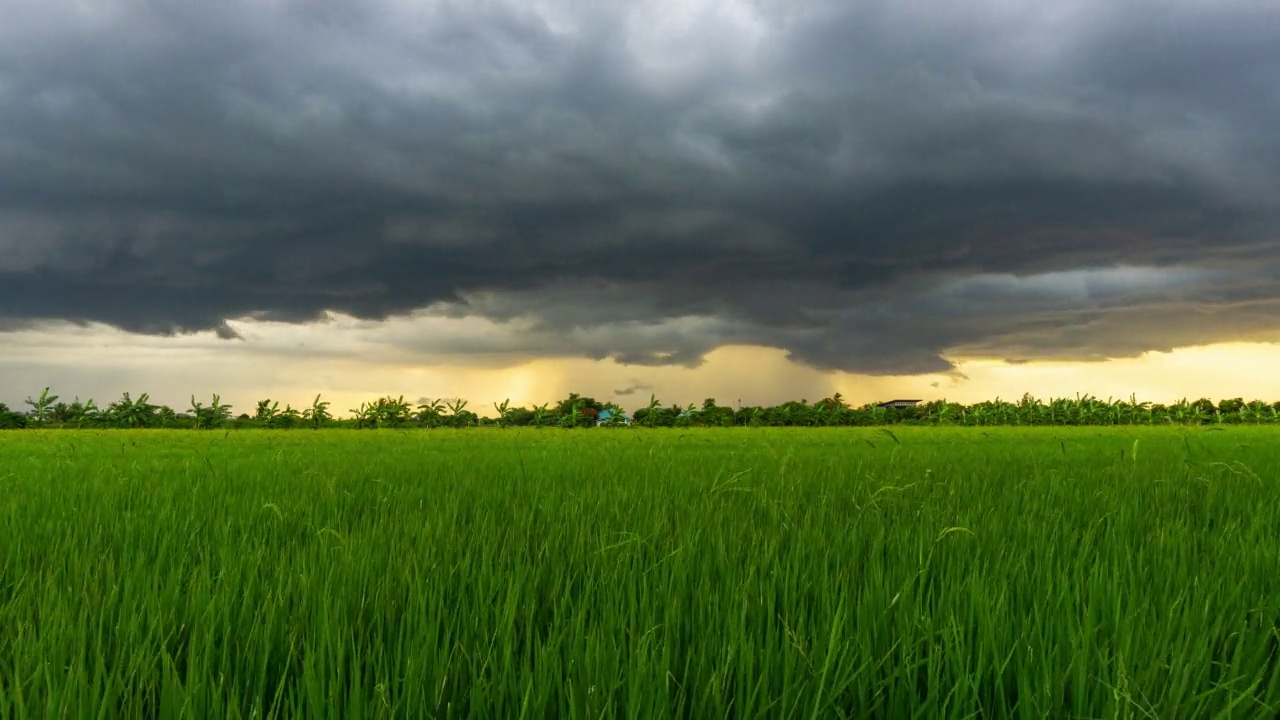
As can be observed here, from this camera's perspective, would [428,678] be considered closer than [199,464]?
Yes

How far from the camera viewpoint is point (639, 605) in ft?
6.37

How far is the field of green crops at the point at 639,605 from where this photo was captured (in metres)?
1.36

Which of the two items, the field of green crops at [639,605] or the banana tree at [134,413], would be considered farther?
the banana tree at [134,413]

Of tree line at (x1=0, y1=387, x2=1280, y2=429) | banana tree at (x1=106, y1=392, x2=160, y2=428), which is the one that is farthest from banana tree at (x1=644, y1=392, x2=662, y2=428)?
banana tree at (x1=106, y1=392, x2=160, y2=428)

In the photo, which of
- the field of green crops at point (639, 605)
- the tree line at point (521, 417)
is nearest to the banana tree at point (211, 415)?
→ the tree line at point (521, 417)

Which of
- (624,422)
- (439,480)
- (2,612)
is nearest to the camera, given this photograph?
(2,612)

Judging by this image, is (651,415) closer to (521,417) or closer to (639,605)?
(521,417)

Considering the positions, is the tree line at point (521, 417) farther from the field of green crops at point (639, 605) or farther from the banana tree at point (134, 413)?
the field of green crops at point (639, 605)

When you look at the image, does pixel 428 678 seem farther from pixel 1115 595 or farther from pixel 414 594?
pixel 1115 595

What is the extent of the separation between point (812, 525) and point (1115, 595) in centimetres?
131

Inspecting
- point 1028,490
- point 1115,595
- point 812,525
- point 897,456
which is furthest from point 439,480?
point 897,456

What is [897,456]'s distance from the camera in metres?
8.01

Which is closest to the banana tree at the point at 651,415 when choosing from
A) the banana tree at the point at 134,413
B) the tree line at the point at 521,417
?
the tree line at the point at 521,417

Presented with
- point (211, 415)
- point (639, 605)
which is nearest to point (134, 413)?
point (211, 415)
